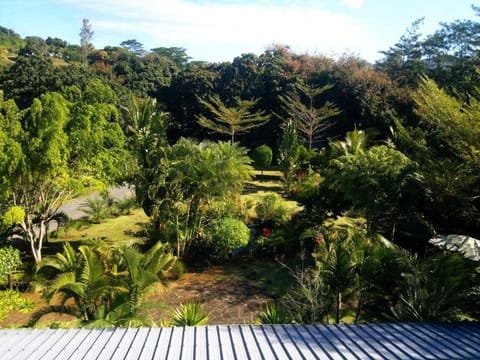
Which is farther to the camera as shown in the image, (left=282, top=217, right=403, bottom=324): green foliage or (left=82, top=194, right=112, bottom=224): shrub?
(left=82, top=194, right=112, bottom=224): shrub

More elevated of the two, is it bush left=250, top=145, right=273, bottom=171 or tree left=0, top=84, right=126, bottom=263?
tree left=0, top=84, right=126, bottom=263

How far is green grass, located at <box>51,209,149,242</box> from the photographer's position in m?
14.8

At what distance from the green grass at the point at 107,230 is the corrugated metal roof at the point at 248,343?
942cm

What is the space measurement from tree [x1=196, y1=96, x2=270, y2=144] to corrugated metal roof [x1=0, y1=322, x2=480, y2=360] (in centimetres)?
2312

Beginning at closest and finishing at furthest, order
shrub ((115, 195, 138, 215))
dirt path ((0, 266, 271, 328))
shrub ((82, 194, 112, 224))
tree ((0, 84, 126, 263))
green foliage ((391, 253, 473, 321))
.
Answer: green foliage ((391, 253, 473, 321)) → dirt path ((0, 266, 271, 328)) → tree ((0, 84, 126, 263)) → shrub ((82, 194, 112, 224)) → shrub ((115, 195, 138, 215))

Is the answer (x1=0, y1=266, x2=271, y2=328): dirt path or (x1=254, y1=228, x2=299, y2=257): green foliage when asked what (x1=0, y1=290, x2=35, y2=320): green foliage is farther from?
(x1=254, y1=228, x2=299, y2=257): green foliage

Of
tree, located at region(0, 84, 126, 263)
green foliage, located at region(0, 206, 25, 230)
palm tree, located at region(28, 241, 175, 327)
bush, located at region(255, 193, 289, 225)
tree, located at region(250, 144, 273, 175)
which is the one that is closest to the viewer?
Result: palm tree, located at region(28, 241, 175, 327)

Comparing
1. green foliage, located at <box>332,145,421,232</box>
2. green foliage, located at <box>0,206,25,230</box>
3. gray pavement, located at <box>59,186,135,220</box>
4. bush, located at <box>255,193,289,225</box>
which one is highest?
green foliage, located at <box>332,145,421,232</box>

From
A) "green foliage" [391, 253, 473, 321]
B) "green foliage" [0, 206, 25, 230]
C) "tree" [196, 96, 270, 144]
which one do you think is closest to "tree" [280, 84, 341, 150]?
"tree" [196, 96, 270, 144]

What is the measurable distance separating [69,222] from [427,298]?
1147 centimetres

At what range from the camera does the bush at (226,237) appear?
12977 mm

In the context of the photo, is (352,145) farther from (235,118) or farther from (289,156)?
(235,118)

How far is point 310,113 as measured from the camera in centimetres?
2684

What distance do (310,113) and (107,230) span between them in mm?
15858
